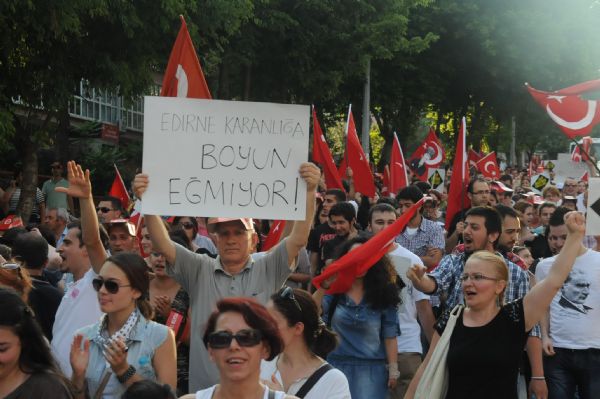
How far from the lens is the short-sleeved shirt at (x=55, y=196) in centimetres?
1666

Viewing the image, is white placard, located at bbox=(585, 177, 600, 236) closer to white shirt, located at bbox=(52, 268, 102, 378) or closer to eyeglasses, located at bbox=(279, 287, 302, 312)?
eyeglasses, located at bbox=(279, 287, 302, 312)

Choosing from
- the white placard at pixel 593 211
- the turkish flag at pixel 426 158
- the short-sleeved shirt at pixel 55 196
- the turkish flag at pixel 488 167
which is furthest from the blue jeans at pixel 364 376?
the turkish flag at pixel 488 167

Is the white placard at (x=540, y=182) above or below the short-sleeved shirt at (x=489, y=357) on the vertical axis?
above

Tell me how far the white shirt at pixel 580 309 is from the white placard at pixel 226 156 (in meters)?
2.37

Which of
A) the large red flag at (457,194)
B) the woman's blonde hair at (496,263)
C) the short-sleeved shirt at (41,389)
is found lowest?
the short-sleeved shirt at (41,389)

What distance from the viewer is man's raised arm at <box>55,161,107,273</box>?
18.3 ft

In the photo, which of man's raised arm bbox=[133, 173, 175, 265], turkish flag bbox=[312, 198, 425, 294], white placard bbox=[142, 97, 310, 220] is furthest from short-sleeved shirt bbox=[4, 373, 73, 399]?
turkish flag bbox=[312, 198, 425, 294]

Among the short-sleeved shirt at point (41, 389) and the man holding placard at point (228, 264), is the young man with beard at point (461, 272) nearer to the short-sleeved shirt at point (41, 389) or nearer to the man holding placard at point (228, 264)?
the man holding placard at point (228, 264)

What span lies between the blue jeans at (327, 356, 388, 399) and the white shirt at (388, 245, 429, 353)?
2.22ft

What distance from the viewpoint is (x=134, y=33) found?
17.0 meters

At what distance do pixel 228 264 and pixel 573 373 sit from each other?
9.46 feet

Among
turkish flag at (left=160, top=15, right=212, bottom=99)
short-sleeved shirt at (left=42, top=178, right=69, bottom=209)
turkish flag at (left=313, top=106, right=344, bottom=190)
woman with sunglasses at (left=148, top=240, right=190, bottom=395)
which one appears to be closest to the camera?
woman with sunglasses at (left=148, top=240, right=190, bottom=395)

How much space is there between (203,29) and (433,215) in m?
8.80

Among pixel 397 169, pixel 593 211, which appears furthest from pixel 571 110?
pixel 593 211
